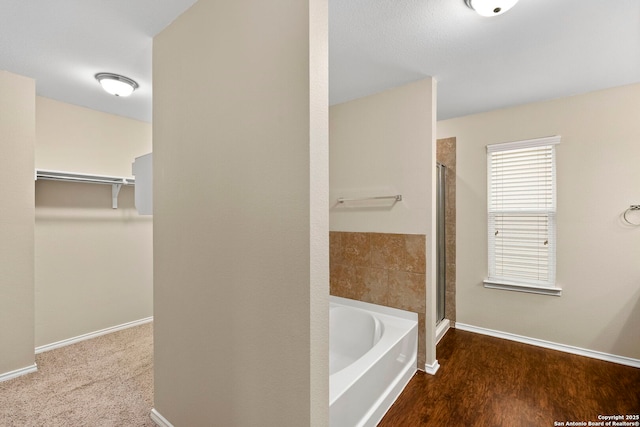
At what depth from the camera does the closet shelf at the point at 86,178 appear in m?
2.47

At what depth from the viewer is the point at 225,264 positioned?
136 cm

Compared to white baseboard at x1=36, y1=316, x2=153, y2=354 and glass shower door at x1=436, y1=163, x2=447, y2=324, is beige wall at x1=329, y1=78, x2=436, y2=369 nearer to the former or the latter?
glass shower door at x1=436, y1=163, x2=447, y2=324

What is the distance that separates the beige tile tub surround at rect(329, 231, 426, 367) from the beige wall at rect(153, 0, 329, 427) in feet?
5.03

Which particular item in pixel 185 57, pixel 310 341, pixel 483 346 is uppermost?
pixel 185 57

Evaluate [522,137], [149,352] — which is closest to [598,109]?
[522,137]

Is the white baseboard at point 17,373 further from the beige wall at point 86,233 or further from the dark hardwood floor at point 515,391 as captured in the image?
the dark hardwood floor at point 515,391

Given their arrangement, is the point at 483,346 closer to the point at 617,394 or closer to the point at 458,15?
the point at 617,394

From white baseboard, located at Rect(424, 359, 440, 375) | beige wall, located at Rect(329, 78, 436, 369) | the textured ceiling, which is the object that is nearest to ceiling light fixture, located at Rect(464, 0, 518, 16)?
the textured ceiling

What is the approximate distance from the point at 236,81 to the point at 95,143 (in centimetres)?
261

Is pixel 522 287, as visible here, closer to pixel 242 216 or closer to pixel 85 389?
pixel 242 216

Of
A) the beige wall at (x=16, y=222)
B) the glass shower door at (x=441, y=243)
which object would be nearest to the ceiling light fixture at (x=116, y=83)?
the beige wall at (x=16, y=222)

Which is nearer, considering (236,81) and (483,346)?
(236,81)

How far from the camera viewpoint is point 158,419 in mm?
1763

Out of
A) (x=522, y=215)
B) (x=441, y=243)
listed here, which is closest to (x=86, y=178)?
(x=441, y=243)
